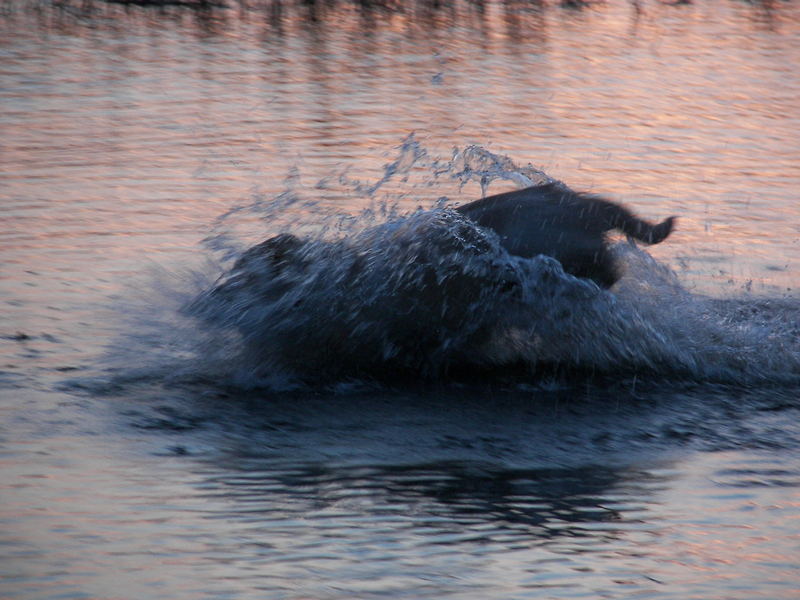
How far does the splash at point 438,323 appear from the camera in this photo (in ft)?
20.4

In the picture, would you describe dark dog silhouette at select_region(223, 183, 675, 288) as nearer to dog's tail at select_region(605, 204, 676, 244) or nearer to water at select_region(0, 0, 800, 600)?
dog's tail at select_region(605, 204, 676, 244)

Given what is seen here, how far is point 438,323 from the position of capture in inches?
247

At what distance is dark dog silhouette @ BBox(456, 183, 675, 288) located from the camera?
636cm

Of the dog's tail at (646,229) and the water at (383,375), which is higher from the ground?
the dog's tail at (646,229)

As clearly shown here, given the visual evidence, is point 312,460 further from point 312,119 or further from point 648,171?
point 312,119

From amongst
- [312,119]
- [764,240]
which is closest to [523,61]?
[312,119]

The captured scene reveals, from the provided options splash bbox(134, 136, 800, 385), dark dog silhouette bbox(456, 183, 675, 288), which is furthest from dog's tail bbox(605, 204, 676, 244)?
splash bbox(134, 136, 800, 385)

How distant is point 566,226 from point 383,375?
111 centimetres

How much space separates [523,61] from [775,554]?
12.1 metres

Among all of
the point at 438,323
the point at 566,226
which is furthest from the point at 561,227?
the point at 438,323

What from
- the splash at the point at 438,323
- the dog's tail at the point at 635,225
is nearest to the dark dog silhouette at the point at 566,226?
the dog's tail at the point at 635,225

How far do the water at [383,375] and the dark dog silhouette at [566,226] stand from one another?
0.49ft

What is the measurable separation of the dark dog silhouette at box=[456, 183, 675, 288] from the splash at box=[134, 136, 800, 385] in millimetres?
119

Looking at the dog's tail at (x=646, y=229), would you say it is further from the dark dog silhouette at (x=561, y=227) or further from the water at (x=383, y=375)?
the water at (x=383, y=375)
